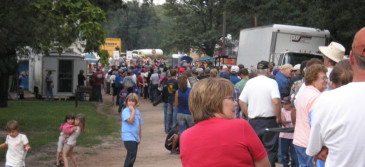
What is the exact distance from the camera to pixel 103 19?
1825cm

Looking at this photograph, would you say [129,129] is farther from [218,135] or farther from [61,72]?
[61,72]

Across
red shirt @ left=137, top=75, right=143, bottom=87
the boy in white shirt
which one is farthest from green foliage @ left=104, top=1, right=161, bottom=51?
the boy in white shirt

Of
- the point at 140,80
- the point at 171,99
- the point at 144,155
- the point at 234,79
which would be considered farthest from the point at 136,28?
the point at 144,155

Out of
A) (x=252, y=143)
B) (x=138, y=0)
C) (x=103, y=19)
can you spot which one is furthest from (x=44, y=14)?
(x=252, y=143)

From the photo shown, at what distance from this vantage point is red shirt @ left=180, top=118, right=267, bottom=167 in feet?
11.6

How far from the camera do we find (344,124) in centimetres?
324

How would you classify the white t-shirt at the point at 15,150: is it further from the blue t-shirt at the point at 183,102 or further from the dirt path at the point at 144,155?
the blue t-shirt at the point at 183,102

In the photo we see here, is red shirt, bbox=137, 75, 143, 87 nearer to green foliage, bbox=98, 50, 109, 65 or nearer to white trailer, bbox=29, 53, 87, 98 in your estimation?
white trailer, bbox=29, 53, 87, 98

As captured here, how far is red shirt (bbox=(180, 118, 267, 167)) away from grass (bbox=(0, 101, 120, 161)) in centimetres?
939

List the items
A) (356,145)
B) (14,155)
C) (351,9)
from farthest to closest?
1. (351,9)
2. (14,155)
3. (356,145)

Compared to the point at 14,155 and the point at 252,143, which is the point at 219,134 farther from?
the point at 14,155

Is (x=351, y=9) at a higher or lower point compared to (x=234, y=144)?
higher

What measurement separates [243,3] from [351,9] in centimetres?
677

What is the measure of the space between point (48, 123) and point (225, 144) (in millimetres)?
16645
